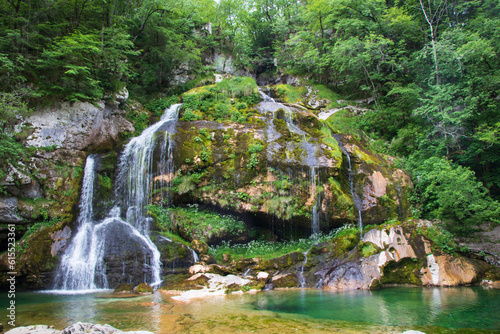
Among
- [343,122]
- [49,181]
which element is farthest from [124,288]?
[343,122]

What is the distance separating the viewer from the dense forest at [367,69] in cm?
1193

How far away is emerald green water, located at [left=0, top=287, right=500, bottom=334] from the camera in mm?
5465

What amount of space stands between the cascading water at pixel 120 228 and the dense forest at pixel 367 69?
11.0 ft

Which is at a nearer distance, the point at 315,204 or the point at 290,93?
the point at 315,204

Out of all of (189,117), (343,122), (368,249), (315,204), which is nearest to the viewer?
(368,249)

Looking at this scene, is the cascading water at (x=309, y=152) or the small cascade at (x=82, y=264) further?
the cascading water at (x=309, y=152)

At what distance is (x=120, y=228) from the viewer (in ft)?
38.8

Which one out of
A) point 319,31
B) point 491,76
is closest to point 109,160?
point 491,76

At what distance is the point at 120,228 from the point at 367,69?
68.2ft

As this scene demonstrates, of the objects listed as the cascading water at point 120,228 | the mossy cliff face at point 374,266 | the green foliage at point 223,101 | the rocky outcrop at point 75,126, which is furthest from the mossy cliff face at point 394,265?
the rocky outcrop at point 75,126

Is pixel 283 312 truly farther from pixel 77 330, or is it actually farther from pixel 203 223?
pixel 203 223

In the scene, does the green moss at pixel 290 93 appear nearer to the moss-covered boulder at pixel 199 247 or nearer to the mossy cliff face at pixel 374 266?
the mossy cliff face at pixel 374 266

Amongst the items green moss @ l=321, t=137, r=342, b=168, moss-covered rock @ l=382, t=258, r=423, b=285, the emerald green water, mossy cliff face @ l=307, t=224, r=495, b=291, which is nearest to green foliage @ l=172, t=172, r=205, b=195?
the emerald green water

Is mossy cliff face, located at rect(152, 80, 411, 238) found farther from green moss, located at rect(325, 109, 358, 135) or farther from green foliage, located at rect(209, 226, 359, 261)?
green moss, located at rect(325, 109, 358, 135)
